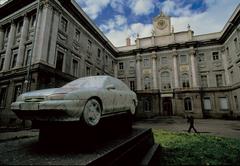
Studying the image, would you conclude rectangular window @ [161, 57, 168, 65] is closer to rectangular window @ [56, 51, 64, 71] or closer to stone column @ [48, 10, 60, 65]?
rectangular window @ [56, 51, 64, 71]

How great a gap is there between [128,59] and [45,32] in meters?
18.9

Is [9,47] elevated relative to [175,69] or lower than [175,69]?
lower

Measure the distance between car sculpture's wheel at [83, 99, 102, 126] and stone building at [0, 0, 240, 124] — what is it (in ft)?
35.6

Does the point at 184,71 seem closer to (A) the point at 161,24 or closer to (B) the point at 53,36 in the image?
(A) the point at 161,24

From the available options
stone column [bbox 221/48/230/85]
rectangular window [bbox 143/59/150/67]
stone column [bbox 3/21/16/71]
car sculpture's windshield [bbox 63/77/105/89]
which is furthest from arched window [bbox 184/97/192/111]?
stone column [bbox 3/21/16/71]

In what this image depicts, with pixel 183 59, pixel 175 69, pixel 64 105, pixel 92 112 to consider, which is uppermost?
pixel 183 59

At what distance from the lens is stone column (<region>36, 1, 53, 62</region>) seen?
1302cm

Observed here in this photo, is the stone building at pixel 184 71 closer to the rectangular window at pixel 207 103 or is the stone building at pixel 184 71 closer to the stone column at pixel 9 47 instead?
the rectangular window at pixel 207 103

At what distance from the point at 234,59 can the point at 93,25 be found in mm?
21235

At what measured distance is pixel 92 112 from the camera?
3.23m

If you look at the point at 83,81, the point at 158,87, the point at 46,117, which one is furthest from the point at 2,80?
the point at 158,87

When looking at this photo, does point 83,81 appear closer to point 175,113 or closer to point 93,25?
point 93,25

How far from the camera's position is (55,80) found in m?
14.1

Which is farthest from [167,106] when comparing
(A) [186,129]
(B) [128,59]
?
(A) [186,129]
